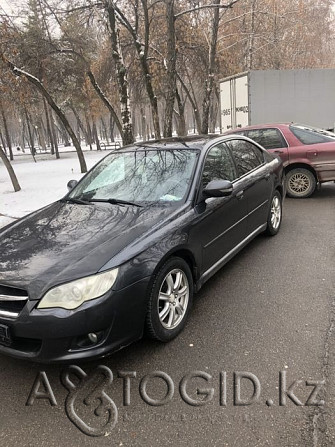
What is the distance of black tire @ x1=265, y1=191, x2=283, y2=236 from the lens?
549cm

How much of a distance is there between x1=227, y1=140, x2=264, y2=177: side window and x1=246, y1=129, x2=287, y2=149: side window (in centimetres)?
273

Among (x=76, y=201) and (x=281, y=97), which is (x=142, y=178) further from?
(x=281, y=97)

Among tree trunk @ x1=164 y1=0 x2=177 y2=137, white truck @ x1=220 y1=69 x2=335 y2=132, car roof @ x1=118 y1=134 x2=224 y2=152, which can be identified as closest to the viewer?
car roof @ x1=118 y1=134 x2=224 y2=152

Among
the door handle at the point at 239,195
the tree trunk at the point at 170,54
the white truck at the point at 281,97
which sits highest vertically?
the tree trunk at the point at 170,54

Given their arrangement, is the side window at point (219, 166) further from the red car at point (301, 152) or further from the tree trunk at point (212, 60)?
the tree trunk at point (212, 60)

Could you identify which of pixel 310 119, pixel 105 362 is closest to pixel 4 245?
pixel 105 362

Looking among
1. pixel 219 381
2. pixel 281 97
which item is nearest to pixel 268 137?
pixel 281 97

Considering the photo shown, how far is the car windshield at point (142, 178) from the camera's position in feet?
12.3

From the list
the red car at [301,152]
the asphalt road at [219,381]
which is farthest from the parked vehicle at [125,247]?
the red car at [301,152]

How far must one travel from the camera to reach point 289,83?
494 inches

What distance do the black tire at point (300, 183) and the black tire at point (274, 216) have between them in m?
2.39

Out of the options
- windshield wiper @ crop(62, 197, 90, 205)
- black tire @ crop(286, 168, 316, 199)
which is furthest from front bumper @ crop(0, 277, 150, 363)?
black tire @ crop(286, 168, 316, 199)

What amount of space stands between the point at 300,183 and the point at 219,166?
14.3 feet

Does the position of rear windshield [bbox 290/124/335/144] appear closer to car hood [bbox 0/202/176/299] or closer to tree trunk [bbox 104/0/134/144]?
car hood [bbox 0/202/176/299]
